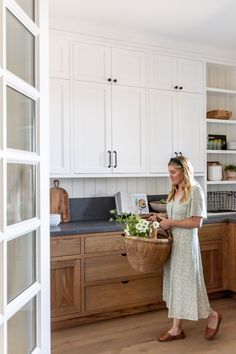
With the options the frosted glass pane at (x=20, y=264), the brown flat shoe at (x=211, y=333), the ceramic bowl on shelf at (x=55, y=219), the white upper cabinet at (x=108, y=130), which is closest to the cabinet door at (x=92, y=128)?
the white upper cabinet at (x=108, y=130)

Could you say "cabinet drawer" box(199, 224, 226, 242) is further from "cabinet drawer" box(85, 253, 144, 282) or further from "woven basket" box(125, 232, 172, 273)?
"woven basket" box(125, 232, 172, 273)

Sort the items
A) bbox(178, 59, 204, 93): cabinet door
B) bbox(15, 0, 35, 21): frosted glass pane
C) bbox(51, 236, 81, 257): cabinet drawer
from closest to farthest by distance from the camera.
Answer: bbox(15, 0, 35, 21): frosted glass pane → bbox(51, 236, 81, 257): cabinet drawer → bbox(178, 59, 204, 93): cabinet door

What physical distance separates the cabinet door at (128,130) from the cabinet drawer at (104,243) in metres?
0.67

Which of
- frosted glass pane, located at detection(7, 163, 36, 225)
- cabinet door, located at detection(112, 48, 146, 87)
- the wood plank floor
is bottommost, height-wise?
the wood plank floor

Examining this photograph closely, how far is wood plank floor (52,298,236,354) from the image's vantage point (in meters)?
2.66

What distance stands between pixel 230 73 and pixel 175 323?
2.93 meters

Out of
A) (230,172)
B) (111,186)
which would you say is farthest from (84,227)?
(230,172)

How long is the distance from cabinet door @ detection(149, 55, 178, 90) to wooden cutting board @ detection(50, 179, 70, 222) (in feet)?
4.44

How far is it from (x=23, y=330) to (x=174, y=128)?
2.73 metres

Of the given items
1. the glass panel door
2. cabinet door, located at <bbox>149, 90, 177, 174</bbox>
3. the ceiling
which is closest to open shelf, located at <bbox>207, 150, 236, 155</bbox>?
cabinet door, located at <bbox>149, 90, 177, 174</bbox>

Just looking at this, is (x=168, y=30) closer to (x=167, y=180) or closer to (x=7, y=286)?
(x=167, y=180)

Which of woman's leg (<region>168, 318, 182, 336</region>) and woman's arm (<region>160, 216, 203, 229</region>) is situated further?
woman's leg (<region>168, 318, 182, 336</region>)

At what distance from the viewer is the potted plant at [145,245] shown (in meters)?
2.56

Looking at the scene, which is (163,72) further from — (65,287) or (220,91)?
(65,287)
